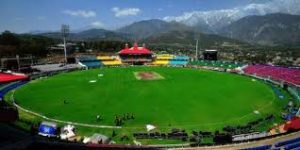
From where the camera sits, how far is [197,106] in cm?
5794

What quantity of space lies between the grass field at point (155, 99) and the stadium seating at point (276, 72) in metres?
6.21

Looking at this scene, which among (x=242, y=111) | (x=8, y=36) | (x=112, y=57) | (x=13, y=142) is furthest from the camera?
(x=8, y=36)

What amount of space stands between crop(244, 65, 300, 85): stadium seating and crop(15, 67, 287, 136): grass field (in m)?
6.21

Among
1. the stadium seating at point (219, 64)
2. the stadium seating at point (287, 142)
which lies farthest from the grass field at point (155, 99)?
the stadium seating at point (219, 64)

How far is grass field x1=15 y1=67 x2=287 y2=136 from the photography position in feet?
164

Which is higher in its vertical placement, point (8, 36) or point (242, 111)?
point (8, 36)

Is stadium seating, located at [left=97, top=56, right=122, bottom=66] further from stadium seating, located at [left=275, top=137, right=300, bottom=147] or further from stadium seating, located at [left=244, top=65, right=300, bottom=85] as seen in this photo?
stadium seating, located at [left=275, top=137, right=300, bottom=147]

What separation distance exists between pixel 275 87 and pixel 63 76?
54591 mm

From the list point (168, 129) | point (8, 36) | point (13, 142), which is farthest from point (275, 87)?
point (8, 36)

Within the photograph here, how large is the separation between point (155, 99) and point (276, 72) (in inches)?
Result: 1774

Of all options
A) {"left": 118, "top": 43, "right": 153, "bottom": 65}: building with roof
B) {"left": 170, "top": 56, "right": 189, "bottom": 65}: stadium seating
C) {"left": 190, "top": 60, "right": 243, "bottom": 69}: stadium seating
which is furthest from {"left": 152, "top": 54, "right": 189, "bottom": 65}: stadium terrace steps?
{"left": 190, "top": 60, "right": 243, "bottom": 69}: stadium seating

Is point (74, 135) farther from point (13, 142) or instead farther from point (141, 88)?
point (141, 88)

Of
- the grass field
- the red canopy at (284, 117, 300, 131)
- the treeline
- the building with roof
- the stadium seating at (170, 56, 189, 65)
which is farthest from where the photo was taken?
the treeline

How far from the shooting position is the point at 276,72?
9381 cm
